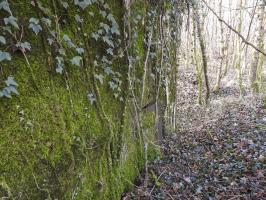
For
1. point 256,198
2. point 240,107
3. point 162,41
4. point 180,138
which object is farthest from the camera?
point 240,107

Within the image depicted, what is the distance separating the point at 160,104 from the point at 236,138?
186cm

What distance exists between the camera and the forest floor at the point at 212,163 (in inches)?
156

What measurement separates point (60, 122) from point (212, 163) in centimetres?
314

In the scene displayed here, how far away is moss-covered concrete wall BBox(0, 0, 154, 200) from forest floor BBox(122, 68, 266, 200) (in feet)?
2.73

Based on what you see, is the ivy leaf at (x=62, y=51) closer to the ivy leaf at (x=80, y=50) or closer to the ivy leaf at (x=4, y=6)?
the ivy leaf at (x=80, y=50)

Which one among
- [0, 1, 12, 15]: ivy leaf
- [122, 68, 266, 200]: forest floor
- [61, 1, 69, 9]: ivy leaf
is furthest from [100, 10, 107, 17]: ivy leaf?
[122, 68, 266, 200]: forest floor

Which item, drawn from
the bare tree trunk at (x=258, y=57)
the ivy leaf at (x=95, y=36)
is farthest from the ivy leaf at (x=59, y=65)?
the bare tree trunk at (x=258, y=57)

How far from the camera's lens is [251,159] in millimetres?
4699

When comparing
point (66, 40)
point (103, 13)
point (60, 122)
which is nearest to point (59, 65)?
point (66, 40)

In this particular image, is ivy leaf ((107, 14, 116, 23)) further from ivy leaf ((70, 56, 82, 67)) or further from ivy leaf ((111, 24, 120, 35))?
ivy leaf ((70, 56, 82, 67))

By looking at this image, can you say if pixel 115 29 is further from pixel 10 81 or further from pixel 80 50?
pixel 10 81

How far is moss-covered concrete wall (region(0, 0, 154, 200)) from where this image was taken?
241 cm

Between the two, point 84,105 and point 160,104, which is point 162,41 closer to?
point 160,104

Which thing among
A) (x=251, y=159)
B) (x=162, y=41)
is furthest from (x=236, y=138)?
(x=162, y=41)
